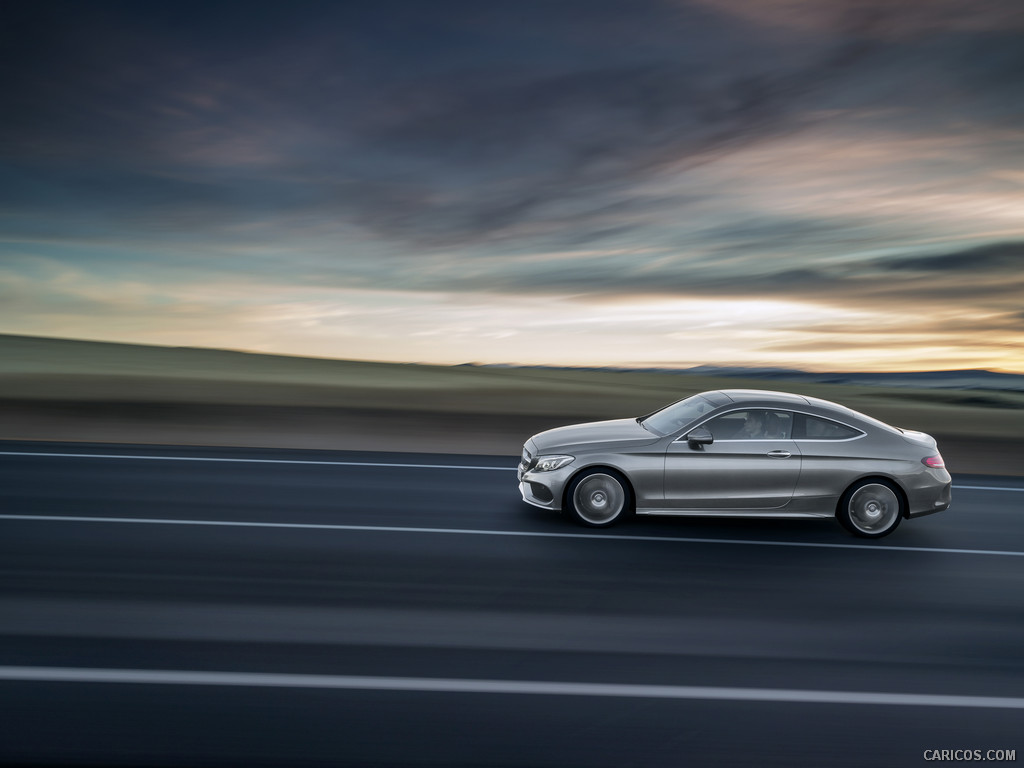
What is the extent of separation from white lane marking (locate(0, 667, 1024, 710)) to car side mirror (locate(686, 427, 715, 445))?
356 centimetres

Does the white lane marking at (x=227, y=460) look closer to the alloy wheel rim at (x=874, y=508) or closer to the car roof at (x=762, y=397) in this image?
the car roof at (x=762, y=397)

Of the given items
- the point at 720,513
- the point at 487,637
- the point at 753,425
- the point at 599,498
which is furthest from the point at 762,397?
the point at 487,637

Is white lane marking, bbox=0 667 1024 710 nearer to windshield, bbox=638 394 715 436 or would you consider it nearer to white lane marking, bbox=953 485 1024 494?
windshield, bbox=638 394 715 436

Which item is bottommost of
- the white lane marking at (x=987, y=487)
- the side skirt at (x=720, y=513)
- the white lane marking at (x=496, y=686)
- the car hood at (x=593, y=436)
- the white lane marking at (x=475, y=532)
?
the white lane marking at (x=496, y=686)

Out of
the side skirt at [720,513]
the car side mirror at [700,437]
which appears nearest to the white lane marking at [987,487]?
the side skirt at [720,513]

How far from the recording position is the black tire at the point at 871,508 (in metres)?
8.22

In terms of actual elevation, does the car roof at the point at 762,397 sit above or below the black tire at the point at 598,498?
above

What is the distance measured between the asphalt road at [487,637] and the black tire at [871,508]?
0.83ft

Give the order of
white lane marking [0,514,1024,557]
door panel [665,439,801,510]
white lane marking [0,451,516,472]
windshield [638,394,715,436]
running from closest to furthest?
white lane marking [0,514,1024,557] < door panel [665,439,801,510] < windshield [638,394,715,436] < white lane marking [0,451,516,472]

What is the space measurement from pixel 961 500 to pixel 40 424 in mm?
15708

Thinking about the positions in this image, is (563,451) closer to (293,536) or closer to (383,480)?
(293,536)

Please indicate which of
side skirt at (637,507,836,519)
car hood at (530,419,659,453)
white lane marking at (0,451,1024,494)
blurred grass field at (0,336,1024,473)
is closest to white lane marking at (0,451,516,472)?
white lane marking at (0,451,1024,494)

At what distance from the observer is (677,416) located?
8.80 metres

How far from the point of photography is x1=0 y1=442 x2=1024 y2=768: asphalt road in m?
4.03
